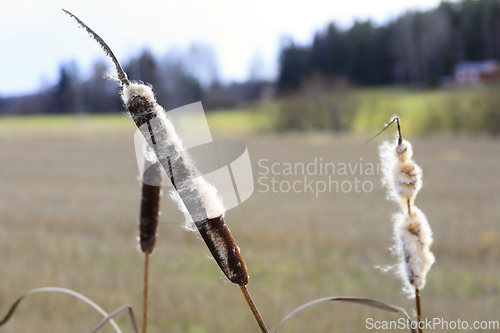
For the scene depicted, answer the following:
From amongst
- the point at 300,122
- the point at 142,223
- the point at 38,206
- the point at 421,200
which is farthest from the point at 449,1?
the point at 142,223

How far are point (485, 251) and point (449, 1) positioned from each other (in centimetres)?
5045

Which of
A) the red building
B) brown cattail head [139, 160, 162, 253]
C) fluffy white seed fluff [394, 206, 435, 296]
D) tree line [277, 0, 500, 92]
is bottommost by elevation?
the red building

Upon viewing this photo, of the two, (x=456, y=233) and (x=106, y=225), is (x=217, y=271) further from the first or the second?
(x=456, y=233)

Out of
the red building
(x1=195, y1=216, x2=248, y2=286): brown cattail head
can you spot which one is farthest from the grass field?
the red building

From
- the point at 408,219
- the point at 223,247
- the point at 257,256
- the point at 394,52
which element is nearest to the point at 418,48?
the point at 394,52

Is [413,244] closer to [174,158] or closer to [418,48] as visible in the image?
[174,158]

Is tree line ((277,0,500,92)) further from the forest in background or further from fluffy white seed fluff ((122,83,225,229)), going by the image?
fluffy white seed fluff ((122,83,225,229))

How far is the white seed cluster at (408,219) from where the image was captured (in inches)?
24.8

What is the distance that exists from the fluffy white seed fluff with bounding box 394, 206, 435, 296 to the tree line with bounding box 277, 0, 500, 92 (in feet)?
141

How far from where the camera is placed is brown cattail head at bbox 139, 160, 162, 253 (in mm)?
772

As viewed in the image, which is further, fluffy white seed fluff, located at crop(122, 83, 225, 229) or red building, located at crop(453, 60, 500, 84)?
red building, located at crop(453, 60, 500, 84)

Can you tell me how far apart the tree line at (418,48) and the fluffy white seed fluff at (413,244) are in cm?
4283

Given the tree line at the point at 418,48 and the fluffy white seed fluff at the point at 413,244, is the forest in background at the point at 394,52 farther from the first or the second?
the fluffy white seed fluff at the point at 413,244

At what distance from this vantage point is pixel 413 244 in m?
0.69
